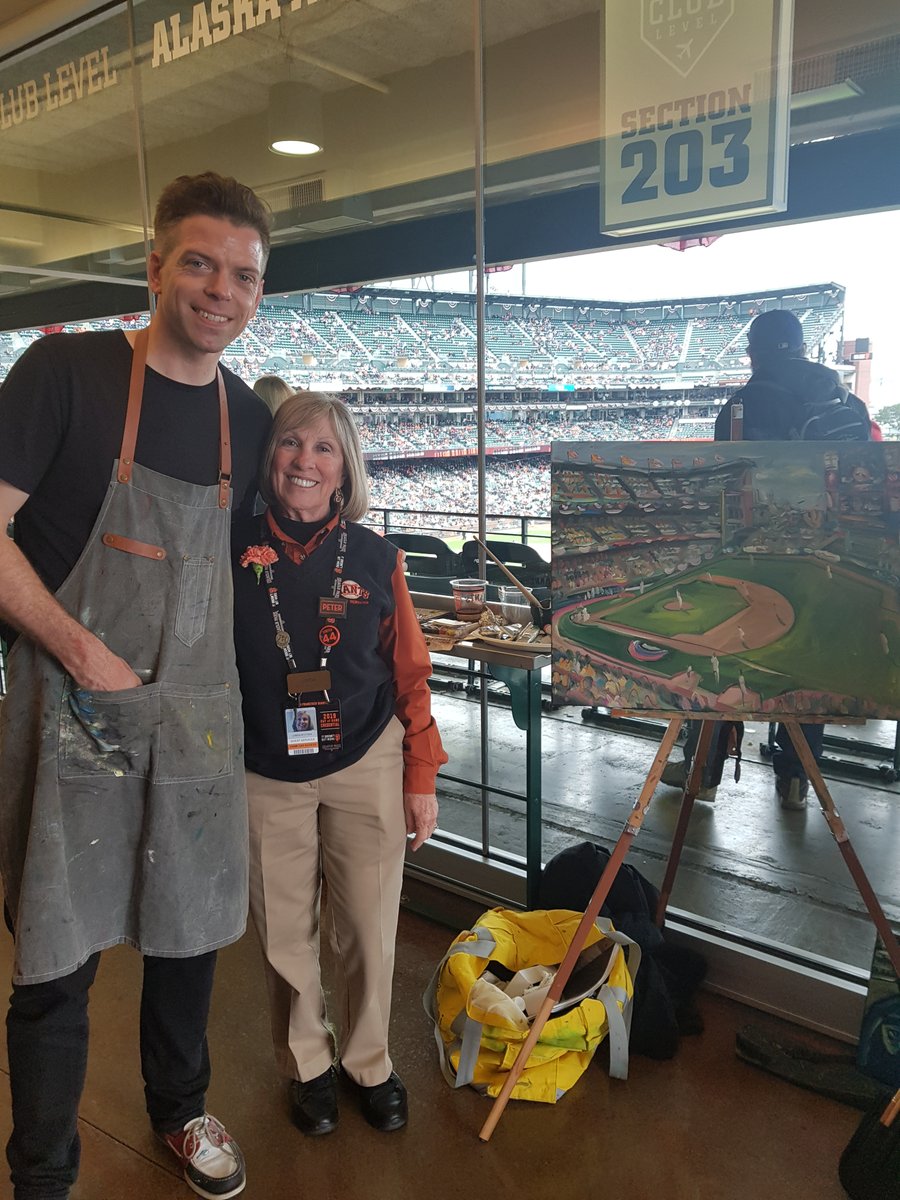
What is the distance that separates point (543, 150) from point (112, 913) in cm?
234

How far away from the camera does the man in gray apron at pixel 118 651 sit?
1.37 meters

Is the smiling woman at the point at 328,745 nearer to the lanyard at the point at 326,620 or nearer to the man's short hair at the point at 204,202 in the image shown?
the lanyard at the point at 326,620

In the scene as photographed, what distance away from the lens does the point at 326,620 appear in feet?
5.32

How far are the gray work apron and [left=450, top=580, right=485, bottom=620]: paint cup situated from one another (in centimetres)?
114

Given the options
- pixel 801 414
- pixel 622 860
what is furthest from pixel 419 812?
pixel 801 414

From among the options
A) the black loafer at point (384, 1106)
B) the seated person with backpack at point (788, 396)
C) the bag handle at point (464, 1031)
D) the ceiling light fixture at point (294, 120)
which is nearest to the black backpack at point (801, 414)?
the seated person with backpack at point (788, 396)

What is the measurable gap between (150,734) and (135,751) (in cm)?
4

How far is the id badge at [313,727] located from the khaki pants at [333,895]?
79mm

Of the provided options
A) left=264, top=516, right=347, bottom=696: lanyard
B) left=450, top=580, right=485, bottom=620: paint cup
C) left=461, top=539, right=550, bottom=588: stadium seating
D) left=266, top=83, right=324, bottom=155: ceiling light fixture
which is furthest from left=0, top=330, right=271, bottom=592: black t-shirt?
left=266, top=83, right=324, bottom=155: ceiling light fixture

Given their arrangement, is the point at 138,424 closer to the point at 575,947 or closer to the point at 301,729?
the point at 301,729

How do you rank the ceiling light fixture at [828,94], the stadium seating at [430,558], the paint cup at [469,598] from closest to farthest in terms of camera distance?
the ceiling light fixture at [828,94]
the paint cup at [469,598]
the stadium seating at [430,558]

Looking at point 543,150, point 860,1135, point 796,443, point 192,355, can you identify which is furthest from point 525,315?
point 860,1135

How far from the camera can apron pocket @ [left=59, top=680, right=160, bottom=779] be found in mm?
1381

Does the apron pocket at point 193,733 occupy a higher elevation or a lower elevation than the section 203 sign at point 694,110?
lower
